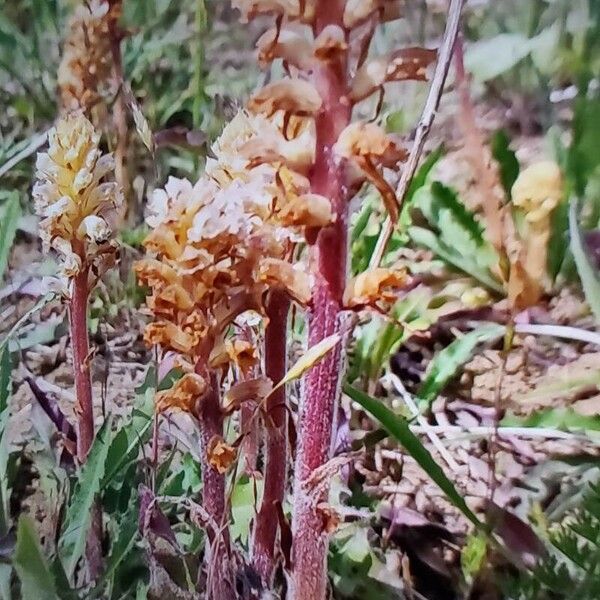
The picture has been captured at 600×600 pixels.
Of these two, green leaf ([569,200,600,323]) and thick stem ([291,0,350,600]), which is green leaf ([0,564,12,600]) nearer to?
thick stem ([291,0,350,600])

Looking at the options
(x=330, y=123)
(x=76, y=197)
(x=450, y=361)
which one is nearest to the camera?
(x=330, y=123)

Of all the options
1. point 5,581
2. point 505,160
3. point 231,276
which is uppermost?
point 505,160

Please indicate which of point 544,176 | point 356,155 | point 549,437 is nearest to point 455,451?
point 549,437

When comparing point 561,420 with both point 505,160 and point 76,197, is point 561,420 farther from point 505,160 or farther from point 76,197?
point 76,197

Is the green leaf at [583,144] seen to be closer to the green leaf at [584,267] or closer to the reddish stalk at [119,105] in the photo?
the green leaf at [584,267]

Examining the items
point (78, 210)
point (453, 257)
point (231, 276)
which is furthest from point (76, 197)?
point (453, 257)

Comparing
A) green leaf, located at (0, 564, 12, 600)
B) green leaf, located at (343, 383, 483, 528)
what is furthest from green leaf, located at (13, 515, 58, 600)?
green leaf, located at (343, 383, 483, 528)
